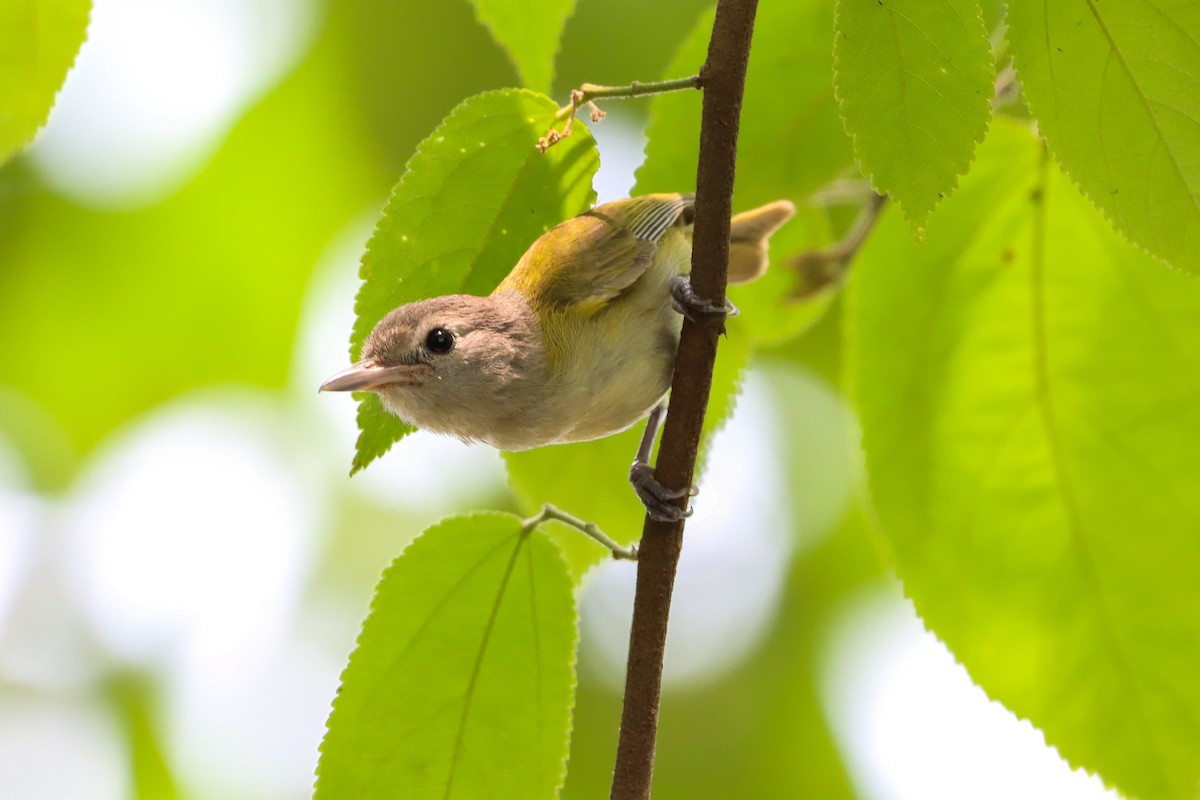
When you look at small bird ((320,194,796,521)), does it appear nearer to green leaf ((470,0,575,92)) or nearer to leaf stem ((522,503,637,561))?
leaf stem ((522,503,637,561))

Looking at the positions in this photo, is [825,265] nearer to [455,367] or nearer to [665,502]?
[455,367]

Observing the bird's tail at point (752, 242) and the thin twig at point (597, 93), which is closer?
the thin twig at point (597, 93)

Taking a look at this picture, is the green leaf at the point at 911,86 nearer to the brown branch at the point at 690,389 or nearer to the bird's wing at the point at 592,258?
the brown branch at the point at 690,389

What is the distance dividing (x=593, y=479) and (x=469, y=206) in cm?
59

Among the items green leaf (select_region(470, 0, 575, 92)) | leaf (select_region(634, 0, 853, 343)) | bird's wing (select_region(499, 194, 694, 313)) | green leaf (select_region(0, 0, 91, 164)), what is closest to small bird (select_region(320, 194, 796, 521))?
bird's wing (select_region(499, 194, 694, 313))

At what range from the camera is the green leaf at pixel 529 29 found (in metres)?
1.57

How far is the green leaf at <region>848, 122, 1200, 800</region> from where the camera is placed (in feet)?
5.74

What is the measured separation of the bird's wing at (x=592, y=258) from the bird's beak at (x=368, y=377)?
344 mm

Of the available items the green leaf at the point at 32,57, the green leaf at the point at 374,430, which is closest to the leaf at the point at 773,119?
the green leaf at the point at 374,430

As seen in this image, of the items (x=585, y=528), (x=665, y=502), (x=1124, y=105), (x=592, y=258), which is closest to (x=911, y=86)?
(x=1124, y=105)

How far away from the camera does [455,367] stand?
185cm

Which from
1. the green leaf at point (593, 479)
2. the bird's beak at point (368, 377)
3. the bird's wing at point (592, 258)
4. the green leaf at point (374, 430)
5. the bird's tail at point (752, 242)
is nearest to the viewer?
the green leaf at point (374, 430)

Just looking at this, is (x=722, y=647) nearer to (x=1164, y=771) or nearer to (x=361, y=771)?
(x=1164, y=771)

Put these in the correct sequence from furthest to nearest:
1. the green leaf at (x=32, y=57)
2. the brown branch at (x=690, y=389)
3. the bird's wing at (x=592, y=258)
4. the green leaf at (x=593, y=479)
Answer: the bird's wing at (x=592, y=258)
the green leaf at (x=593, y=479)
the green leaf at (x=32, y=57)
the brown branch at (x=690, y=389)
